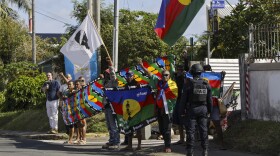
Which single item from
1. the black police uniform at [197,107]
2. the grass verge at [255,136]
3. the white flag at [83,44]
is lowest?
the grass verge at [255,136]

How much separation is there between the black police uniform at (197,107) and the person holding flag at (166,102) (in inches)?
59.7

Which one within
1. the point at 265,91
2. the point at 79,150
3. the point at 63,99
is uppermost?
the point at 265,91

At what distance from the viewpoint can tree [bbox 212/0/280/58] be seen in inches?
778

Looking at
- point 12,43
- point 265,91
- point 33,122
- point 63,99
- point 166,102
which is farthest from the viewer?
point 12,43

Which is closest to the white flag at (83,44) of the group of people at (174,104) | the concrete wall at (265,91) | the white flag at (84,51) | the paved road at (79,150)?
the white flag at (84,51)

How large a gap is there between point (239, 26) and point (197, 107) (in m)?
11.8

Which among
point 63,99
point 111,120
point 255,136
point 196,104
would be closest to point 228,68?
point 63,99

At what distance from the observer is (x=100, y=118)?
19859 millimetres

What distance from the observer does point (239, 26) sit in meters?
23.0

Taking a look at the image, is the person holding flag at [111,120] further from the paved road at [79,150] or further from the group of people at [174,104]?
the paved road at [79,150]

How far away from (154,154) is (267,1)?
6.25m

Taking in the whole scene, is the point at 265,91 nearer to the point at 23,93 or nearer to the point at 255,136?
the point at 255,136

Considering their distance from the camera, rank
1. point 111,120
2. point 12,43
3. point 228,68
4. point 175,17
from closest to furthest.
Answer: point 111,120 < point 175,17 < point 228,68 < point 12,43

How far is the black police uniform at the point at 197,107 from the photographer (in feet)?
38.1
